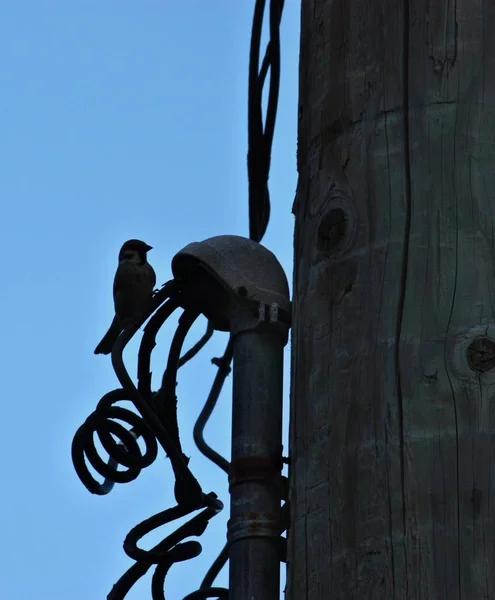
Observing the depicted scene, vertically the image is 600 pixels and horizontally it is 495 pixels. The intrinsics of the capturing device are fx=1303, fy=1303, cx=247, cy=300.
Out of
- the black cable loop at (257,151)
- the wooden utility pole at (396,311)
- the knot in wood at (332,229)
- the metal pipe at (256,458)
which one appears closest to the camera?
the wooden utility pole at (396,311)

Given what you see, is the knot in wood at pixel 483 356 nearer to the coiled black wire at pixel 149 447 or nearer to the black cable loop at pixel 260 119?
the coiled black wire at pixel 149 447

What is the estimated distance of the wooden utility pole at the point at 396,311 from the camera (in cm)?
173

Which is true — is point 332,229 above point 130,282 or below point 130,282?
below

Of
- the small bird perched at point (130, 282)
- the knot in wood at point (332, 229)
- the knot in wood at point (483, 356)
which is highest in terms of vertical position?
the small bird perched at point (130, 282)

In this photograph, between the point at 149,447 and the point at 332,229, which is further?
the point at 149,447

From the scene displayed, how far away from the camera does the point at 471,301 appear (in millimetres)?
1828

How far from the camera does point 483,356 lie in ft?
5.89

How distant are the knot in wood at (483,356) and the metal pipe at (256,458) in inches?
20.2

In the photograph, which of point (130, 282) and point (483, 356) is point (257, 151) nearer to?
point (130, 282)

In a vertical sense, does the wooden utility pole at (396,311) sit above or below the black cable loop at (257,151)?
below

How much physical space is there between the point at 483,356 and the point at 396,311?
146mm

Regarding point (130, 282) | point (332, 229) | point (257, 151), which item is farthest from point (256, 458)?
point (130, 282)

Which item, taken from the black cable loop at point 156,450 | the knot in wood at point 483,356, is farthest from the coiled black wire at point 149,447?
the knot in wood at point 483,356

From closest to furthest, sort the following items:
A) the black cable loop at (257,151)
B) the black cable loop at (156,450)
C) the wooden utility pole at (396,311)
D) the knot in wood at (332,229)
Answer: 1. the wooden utility pole at (396,311)
2. the knot in wood at (332,229)
3. the black cable loop at (156,450)
4. the black cable loop at (257,151)
